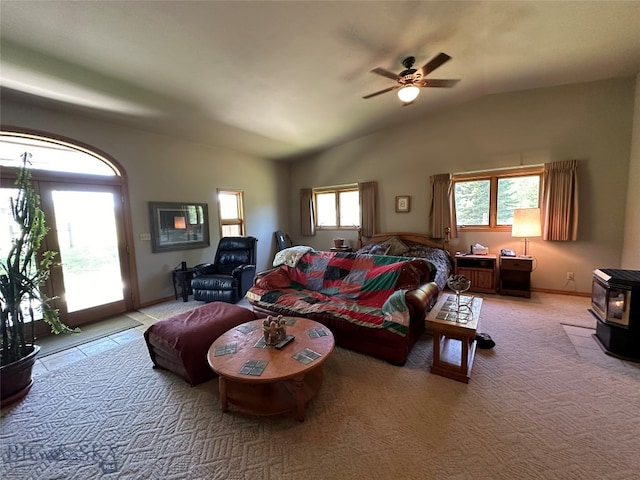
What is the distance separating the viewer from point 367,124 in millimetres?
5008

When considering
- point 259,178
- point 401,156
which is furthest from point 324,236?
point 401,156

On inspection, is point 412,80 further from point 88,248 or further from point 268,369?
point 88,248

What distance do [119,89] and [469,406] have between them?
455 cm

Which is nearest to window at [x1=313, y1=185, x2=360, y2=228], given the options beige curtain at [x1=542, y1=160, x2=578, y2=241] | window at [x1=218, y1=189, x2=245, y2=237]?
window at [x1=218, y1=189, x2=245, y2=237]

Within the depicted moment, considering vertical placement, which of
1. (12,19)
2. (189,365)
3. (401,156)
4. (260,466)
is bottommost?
(260,466)

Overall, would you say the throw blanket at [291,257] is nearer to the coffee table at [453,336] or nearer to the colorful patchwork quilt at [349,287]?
the colorful patchwork quilt at [349,287]

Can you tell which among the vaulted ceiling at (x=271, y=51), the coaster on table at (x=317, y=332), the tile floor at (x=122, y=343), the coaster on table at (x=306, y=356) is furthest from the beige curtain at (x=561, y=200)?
the coaster on table at (x=306, y=356)

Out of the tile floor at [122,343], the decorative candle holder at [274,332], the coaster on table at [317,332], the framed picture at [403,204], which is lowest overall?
the tile floor at [122,343]

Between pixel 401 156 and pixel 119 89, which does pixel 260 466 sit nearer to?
pixel 119 89

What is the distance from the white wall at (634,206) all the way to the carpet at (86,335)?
6712mm

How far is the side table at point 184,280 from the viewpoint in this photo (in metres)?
4.34

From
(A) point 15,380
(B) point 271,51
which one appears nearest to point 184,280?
(A) point 15,380

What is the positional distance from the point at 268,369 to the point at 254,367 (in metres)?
0.10

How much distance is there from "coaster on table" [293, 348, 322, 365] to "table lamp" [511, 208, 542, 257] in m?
3.91
